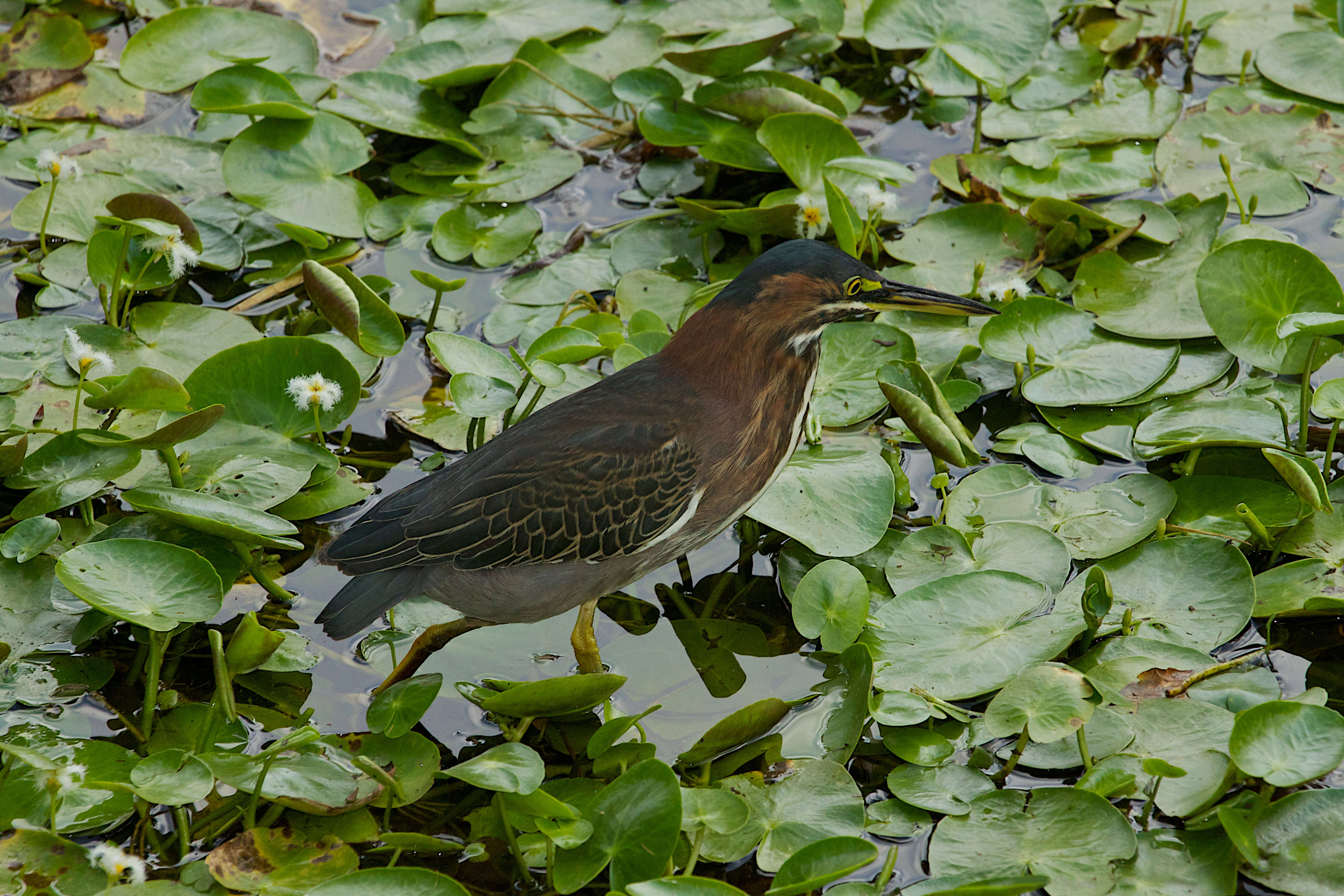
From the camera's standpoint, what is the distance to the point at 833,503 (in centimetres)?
383

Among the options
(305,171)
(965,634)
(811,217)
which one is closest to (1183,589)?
(965,634)

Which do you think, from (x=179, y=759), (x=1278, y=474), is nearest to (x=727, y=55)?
(x=1278, y=474)

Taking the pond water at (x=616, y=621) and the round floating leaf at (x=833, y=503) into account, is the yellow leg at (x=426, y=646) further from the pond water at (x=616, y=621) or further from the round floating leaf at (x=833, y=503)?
the round floating leaf at (x=833, y=503)

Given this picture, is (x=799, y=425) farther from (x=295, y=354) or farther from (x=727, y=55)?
(x=727, y=55)

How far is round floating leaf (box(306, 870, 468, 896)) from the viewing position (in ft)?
9.29

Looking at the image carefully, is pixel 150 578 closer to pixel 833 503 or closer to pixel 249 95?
pixel 833 503

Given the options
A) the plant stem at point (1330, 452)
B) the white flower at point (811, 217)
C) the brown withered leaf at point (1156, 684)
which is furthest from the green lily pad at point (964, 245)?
the brown withered leaf at point (1156, 684)

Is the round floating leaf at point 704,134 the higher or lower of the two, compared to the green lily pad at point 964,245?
higher

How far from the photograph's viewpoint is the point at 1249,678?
3379 mm

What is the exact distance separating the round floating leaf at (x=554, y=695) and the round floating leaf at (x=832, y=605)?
1.94 feet

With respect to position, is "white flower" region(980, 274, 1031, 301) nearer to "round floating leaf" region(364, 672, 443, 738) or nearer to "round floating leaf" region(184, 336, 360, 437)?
"round floating leaf" region(184, 336, 360, 437)

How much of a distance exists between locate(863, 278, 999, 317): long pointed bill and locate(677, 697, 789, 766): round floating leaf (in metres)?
1.20

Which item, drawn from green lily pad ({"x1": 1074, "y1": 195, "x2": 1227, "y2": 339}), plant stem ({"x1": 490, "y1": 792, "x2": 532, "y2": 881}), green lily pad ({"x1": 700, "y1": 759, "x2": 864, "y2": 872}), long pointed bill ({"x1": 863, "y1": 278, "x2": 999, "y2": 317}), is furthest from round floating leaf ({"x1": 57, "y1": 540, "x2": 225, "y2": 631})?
green lily pad ({"x1": 1074, "y1": 195, "x2": 1227, "y2": 339})

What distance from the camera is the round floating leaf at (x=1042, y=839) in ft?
9.49
